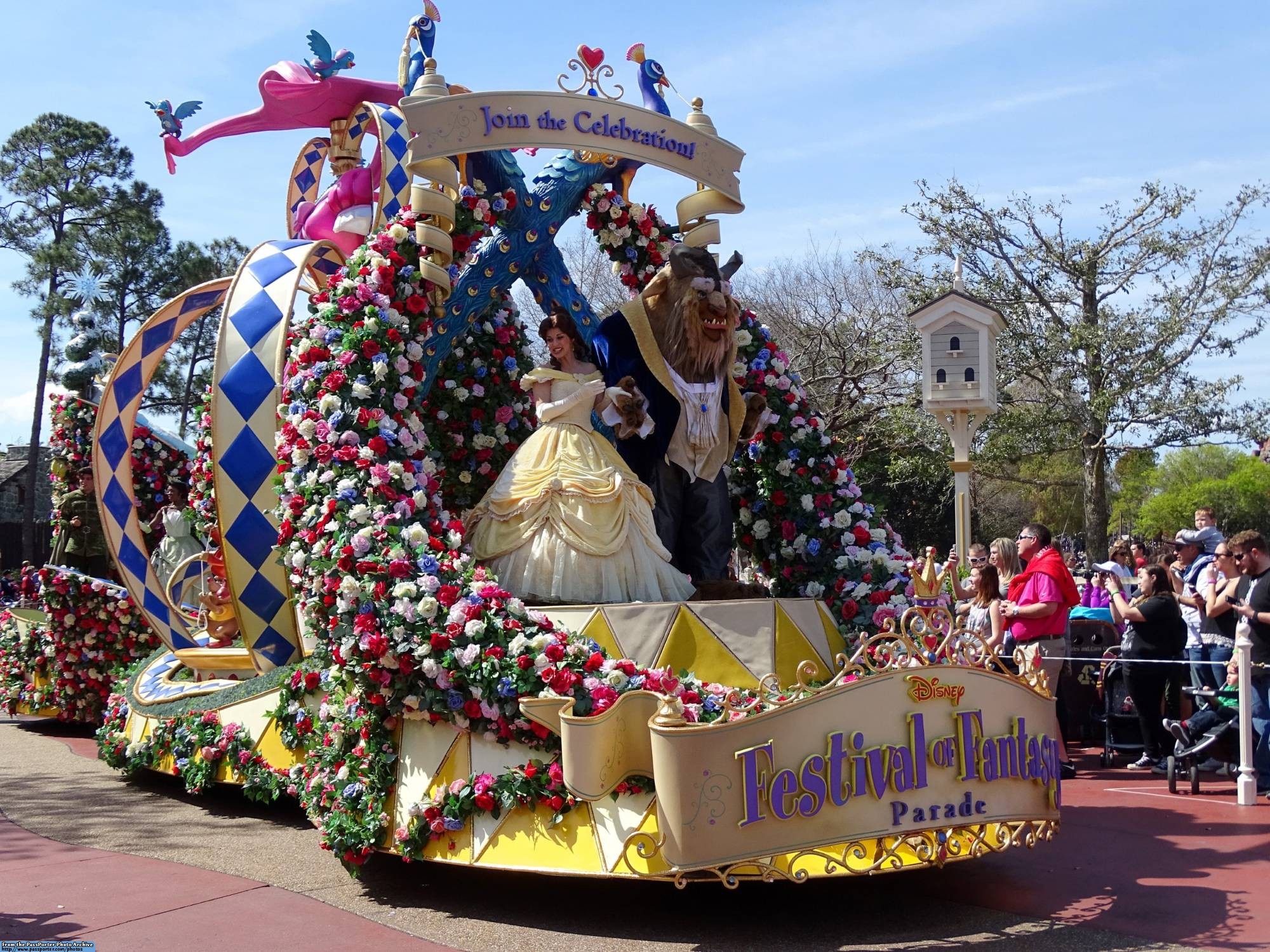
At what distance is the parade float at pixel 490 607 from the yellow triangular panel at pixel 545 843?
1 centimetres

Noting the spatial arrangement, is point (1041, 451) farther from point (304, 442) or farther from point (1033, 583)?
point (304, 442)

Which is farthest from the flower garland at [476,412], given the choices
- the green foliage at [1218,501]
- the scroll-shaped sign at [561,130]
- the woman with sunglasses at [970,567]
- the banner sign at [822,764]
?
the green foliage at [1218,501]

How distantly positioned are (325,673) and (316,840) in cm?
100

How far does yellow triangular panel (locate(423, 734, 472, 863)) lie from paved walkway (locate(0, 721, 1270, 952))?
0.79 feet

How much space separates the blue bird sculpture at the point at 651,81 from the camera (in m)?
7.42

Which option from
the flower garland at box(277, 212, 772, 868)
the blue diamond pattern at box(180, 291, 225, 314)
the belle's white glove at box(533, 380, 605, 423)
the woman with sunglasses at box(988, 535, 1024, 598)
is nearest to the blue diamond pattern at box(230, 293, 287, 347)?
the flower garland at box(277, 212, 772, 868)

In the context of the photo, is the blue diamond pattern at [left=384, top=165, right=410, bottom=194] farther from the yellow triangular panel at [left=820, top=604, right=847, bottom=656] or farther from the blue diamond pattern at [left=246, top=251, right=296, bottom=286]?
the yellow triangular panel at [left=820, top=604, right=847, bottom=656]

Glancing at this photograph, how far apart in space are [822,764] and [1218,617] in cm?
489

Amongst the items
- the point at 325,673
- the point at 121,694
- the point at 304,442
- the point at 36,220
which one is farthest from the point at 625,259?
the point at 36,220

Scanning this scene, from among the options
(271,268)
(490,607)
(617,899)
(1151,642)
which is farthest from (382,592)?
(1151,642)

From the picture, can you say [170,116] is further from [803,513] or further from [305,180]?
[803,513]

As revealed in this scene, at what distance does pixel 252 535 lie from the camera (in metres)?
7.15

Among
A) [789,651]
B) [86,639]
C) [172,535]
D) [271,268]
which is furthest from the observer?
[172,535]

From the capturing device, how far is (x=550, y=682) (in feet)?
16.8
